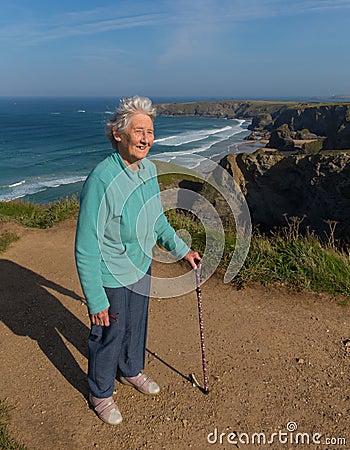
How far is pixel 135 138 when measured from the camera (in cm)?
267

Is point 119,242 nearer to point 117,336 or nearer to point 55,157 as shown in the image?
point 117,336

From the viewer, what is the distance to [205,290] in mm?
5434

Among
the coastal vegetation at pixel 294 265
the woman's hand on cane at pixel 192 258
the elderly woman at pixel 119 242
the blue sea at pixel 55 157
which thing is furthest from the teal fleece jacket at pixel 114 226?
the blue sea at pixel 55 157

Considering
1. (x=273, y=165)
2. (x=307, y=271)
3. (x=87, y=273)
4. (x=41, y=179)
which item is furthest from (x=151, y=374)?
(x=41, y=179)

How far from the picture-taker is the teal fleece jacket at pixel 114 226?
2.63m

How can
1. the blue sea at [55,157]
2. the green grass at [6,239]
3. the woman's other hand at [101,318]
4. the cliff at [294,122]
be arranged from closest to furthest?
the woman's other hand at [101,318], the green grass at [6,239], the blue sea at [55,157], the cliff at [294,122]

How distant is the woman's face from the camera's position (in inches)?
104

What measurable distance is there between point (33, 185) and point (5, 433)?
34922 millimetres

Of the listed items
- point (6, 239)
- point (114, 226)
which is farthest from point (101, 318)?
point (6, 239)

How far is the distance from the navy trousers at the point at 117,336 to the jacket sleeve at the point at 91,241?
0.66 ft

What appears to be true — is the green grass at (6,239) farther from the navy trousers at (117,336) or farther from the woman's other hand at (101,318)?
the woman's other hand at (101,318)

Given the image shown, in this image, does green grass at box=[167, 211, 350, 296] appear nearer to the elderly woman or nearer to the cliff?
the elderly woman

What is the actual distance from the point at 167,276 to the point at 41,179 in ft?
115

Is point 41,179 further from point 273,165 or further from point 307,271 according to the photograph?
point 307,271
